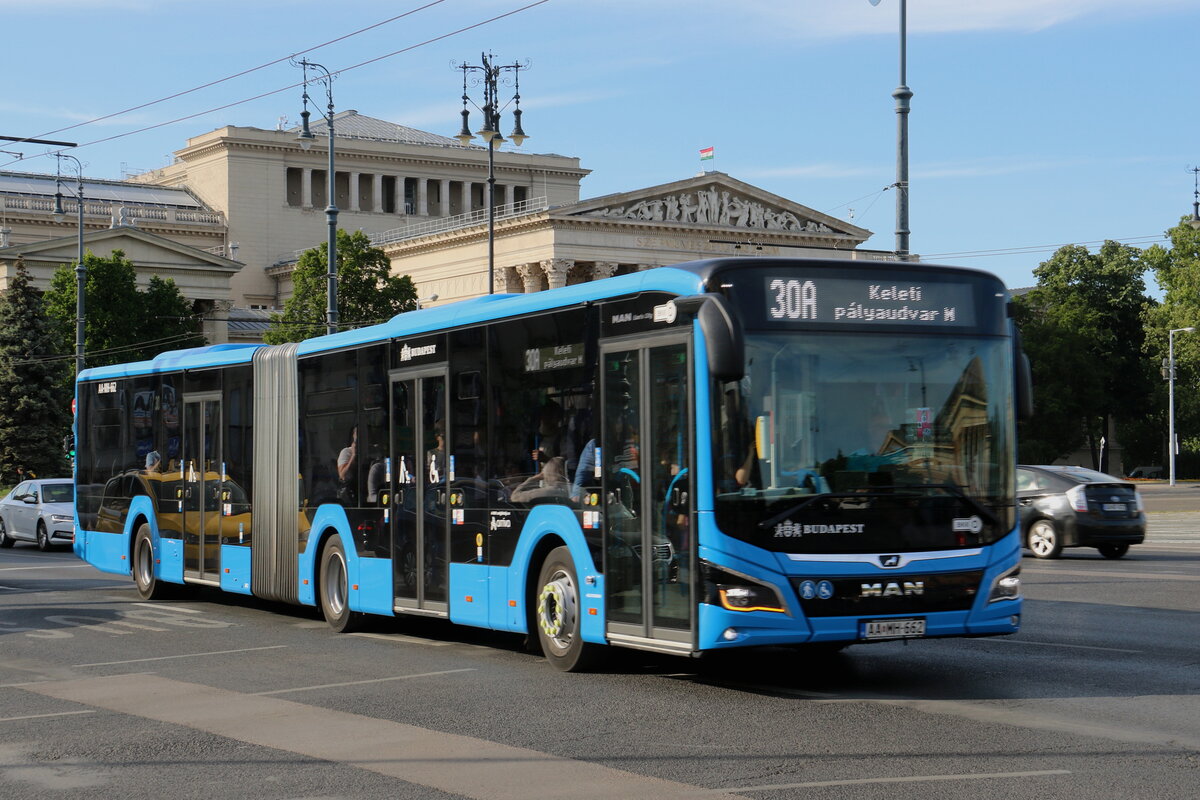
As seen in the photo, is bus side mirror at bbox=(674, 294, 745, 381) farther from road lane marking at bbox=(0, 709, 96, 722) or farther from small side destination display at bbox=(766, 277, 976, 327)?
road lane marking at bbox=(0, 709, 96, 722)

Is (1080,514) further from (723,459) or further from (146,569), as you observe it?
(723,459)

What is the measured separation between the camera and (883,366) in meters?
11.1

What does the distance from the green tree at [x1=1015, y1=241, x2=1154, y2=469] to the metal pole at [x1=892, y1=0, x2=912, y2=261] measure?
5784cm

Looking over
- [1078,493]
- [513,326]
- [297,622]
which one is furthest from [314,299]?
[513,326]

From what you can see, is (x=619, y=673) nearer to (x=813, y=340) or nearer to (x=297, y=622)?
(x=813, y=340)

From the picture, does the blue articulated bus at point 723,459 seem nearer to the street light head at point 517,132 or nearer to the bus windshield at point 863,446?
the bus windshield at point 863,446

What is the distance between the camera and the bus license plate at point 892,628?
10750mm

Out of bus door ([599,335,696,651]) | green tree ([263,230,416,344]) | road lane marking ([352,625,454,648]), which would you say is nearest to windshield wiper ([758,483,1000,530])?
bus door ([599,335,696,651])

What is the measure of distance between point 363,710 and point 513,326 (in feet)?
12.3

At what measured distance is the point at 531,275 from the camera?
298 ft

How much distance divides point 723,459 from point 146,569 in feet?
39.1

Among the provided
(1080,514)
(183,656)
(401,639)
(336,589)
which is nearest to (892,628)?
(401,639)

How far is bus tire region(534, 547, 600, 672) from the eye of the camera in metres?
12.2

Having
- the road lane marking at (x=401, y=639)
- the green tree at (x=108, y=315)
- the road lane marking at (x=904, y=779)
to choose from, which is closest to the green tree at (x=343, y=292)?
the green tree at (x=108, y=315)
